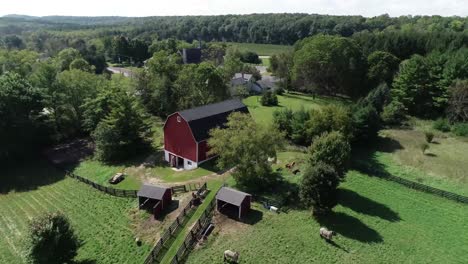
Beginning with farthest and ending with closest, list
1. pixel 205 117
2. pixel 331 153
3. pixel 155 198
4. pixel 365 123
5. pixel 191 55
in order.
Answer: pixel 191 55, pixel 365 123, pixel 205 117, pixel 331 153, pixel 155 198

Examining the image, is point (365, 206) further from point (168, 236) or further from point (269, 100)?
point (269, 100)

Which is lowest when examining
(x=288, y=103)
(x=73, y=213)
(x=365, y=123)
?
(x=73, y=213)

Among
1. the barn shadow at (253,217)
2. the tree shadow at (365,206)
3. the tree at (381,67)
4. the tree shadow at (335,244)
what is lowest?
the barn shadow at (253,217)

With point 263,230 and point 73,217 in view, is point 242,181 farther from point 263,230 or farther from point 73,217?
point 73,217

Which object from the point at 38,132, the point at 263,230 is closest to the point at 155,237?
the point at 263,230

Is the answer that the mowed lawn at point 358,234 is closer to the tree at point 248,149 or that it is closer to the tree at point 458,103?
the tree at point 248,149

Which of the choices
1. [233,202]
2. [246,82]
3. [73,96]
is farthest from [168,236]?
[246,82]

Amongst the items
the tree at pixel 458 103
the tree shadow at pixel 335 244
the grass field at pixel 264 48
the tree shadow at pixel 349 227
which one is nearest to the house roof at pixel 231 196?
the tree shadow at pixel 349 227
